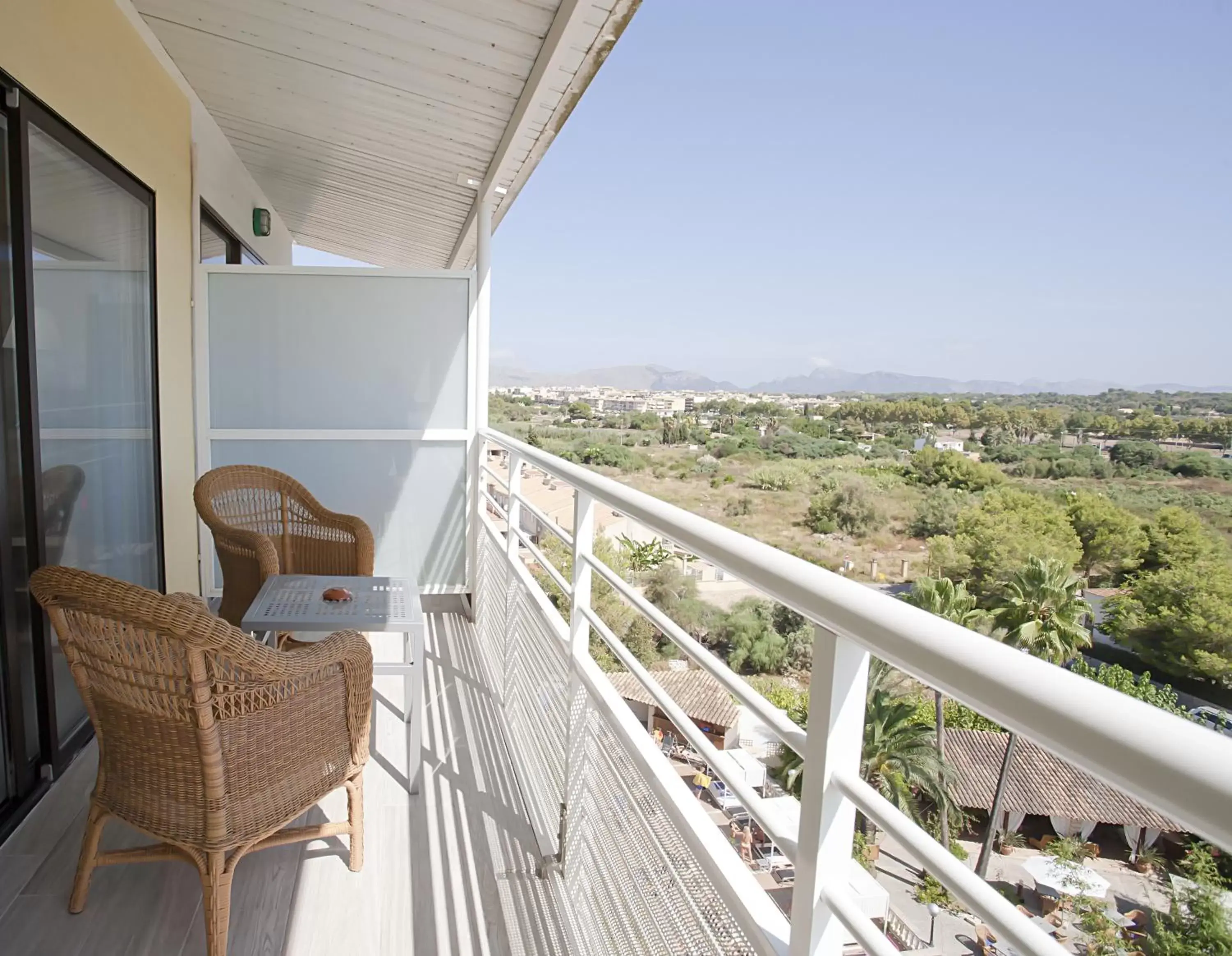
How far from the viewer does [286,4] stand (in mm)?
2814

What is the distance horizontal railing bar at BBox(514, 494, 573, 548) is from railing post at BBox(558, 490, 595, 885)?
0.27 feet

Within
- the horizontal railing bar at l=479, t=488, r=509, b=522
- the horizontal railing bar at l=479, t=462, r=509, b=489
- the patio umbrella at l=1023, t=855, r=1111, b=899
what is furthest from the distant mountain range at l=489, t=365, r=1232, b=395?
the patio umbrella at l=1023, t=855, r=1111, b=899

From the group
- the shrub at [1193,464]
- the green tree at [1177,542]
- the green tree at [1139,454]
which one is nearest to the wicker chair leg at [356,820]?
the green tree at [1177,542]

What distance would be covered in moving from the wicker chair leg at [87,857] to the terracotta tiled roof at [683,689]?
1.12 metres

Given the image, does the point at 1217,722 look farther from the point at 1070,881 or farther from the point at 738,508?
the point at 738,508

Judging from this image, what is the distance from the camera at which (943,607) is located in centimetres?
322

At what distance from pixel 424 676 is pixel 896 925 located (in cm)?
234

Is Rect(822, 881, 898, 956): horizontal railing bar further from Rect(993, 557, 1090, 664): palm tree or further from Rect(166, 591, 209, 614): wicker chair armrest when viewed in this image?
Rect(993, 557, 1090, 664): palm tree

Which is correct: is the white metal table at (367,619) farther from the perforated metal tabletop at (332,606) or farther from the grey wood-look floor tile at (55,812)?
the grey wood-look floor tile at (55,812)

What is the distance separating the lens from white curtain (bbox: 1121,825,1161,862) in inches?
29.6

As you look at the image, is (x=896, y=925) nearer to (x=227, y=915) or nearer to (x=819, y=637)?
(x=819, y=637)

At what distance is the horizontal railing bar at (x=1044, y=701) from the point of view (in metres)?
0.40

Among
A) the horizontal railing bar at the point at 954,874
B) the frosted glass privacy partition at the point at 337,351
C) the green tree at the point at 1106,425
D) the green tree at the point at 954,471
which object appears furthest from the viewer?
the green tree at the point at 954,471

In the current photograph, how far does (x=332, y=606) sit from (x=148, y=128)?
83.4 inches
